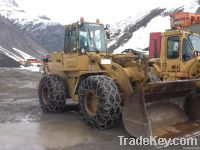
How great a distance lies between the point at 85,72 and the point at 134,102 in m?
2.13

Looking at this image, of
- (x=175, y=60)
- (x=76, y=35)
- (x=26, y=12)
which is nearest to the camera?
(x=76, y=35)

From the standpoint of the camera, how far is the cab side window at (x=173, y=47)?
1158 cm

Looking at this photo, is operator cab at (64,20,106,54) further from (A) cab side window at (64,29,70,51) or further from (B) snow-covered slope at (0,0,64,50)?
(B) snow-covered slope at (0,0,64,50)

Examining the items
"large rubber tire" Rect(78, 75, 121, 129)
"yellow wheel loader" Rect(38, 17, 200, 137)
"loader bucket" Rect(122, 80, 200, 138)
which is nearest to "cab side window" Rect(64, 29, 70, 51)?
"yellow wheel loader" Rect(38, 17, 200, 137)

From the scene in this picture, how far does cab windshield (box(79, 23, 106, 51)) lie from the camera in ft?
30.6

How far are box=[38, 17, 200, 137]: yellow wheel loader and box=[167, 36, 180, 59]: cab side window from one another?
1.70 ft

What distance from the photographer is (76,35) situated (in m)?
9.48

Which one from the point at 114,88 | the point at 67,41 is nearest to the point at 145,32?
the point at 67,41

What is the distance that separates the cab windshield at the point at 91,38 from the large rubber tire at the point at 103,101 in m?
1.49

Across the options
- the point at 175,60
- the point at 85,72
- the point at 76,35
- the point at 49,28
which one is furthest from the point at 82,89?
the point at 49,28

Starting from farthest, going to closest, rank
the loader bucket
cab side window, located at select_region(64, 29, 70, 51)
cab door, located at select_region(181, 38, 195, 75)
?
cab door, located at select_region(181, 38, 195, 75) → cab side window, located at select_region(64, 29, 70, 51) → the loader bucket

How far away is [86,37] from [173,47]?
3492 millimetres

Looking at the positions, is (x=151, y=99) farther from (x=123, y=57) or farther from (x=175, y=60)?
(x=175, y=60)

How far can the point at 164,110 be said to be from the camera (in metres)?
7.71
